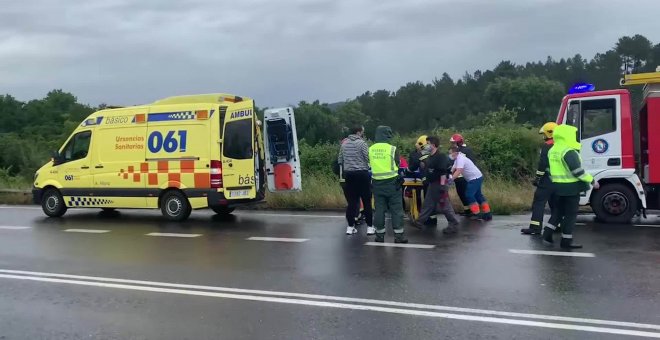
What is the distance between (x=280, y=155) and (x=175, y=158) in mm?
2107

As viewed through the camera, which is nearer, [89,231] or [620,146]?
[620,146]

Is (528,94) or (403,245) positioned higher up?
(528,94)

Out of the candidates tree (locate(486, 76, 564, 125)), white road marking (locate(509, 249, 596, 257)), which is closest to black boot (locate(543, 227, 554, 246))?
white road marking (locate(509, 249, 596, 257))

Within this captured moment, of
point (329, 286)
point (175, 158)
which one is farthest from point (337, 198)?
point (329, 286)

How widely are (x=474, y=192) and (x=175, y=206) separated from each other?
590 cm

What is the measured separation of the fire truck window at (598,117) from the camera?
33.5 ft

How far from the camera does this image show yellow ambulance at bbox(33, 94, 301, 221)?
1195 cm

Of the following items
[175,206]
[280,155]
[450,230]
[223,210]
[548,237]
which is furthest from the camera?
[223,210]

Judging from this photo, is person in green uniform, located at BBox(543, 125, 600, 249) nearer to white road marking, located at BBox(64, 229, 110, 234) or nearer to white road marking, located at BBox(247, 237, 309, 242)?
white road marking, located at BBox(247, 237, 309, 242)

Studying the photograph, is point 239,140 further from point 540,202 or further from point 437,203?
point 540,202

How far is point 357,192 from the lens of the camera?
957 cm

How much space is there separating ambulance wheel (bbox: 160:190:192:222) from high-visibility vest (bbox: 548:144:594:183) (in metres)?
7.13

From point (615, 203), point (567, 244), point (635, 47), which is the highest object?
point (635, 47)

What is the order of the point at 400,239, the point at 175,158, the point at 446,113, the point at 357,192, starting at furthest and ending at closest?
the point at 446,113 → the point at 175,158 → the point at 357,192 → the point at 400,239
